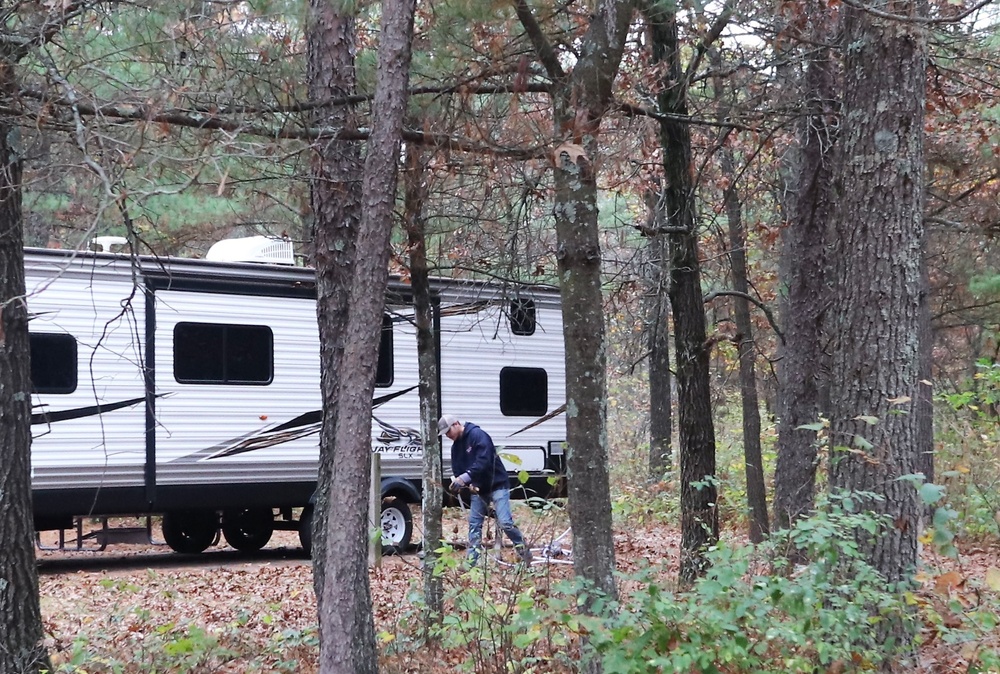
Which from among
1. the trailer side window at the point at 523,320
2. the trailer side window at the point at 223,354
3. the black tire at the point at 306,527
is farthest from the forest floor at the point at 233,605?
the trailer side window at the point at 523,320

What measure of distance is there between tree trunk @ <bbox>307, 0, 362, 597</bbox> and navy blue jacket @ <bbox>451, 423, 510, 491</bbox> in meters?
2.64

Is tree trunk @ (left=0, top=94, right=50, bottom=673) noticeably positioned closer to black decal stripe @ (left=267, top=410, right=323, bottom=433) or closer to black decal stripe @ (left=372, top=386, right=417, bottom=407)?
black decal stripe @ (left=267, top=410, right=323, bottom=433)

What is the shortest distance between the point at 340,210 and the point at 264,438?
226 inches

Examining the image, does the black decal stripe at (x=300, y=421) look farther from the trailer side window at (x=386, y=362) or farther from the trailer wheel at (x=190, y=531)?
the trailer wheel at (x=190, y=531)

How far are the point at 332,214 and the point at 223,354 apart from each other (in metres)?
5.37

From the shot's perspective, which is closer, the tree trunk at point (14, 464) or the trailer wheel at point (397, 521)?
the tree trunk at point (14, 464)

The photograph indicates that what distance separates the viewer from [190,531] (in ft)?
43.1

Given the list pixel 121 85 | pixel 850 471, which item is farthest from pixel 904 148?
pixel 121 85

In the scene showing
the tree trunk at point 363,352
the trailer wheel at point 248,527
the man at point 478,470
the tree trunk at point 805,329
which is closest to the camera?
the tree trunk at point 363,352

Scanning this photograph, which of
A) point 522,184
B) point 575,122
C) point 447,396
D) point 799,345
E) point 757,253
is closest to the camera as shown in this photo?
point 575,122

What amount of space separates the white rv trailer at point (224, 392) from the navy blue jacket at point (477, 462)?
1361 mm

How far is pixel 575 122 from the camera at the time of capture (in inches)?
233

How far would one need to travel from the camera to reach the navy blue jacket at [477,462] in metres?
9.39

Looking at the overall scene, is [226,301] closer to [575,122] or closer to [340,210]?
[340,210]
